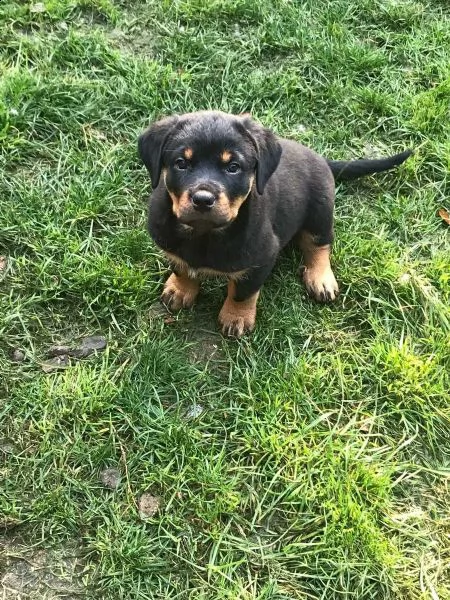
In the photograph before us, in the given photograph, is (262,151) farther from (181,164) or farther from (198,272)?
(198,272)

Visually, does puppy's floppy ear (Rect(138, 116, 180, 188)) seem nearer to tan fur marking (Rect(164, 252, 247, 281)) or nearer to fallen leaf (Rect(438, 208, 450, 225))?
tan fur marking (Rect(164, 252, 247, 281))

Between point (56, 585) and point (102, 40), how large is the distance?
12.7ft

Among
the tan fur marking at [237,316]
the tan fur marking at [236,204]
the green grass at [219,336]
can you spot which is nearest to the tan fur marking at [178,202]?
the tan fur marking at [236,204]

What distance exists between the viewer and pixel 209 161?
127 inches

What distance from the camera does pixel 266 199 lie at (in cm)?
358

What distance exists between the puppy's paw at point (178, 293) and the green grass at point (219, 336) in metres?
0.10

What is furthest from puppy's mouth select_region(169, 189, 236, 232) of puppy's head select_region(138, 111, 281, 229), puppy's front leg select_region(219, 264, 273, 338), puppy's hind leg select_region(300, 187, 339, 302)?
puppy's hind leg select_region(300, 187, 339, 302)

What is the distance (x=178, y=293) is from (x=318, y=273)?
Result: 0.88m

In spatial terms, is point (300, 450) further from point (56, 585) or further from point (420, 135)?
point (420, 135)

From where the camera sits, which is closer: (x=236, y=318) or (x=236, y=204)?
(x=236, y=204)

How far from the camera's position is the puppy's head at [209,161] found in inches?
124

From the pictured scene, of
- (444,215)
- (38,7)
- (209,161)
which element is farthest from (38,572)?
(38,7)

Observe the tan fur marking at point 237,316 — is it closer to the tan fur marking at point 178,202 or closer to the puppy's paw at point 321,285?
the puppy's paw at point 321,285

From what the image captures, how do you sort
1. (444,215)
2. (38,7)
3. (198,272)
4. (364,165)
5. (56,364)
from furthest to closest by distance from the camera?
(38,7) → (444,215) → (364,165) → (56,364) → (198,272)
